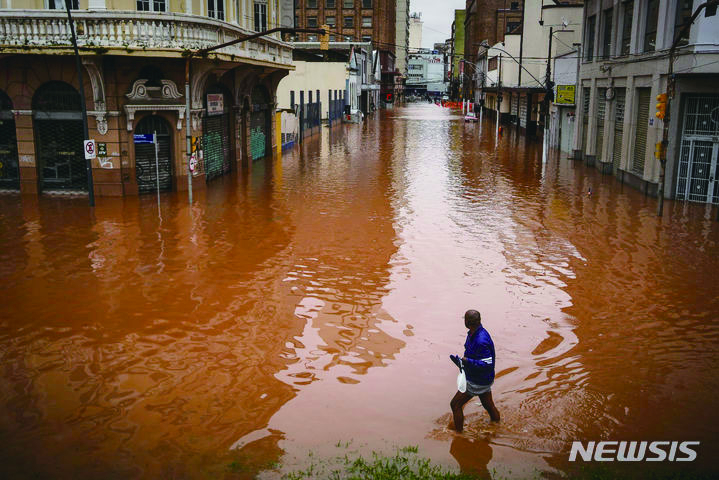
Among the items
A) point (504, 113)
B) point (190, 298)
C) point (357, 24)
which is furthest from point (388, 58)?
point (190, 298)

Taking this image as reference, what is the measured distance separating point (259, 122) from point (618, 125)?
18.9 meters

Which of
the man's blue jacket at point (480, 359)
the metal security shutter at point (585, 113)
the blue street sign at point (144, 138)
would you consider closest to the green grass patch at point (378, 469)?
the man's blue jacket at point (480, 359)

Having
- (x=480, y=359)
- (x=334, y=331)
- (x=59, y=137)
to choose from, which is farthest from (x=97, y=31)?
(x=480, y=359)

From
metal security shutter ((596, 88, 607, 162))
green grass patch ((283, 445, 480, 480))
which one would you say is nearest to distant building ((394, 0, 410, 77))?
metal security shutter ((596, 88, 607, 162))

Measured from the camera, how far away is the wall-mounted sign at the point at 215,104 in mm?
26922

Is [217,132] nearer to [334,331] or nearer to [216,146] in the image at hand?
[216,146]

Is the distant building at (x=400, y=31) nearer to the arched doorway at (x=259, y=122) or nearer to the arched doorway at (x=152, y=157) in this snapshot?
the arched doorway at (x=259, y=122)

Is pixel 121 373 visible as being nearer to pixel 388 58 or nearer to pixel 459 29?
pixel 388 58

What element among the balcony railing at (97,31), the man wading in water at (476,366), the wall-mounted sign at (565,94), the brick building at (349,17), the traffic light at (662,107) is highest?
the brick building at (349,17)

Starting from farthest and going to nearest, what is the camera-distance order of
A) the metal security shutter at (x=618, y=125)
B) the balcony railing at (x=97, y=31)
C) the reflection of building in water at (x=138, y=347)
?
the metal security shutter at (x=618, y=125)
the balcony railing at (x=97, y=31)
the reflection of building in water at (x=138, y=347)

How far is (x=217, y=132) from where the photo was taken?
28969mm

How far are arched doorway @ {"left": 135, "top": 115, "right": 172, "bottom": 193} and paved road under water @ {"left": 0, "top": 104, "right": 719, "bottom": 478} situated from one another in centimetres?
230

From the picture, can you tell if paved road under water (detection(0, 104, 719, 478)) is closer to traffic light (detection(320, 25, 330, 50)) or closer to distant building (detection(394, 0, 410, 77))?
traffic light (detection(320, 25, 330, 50))

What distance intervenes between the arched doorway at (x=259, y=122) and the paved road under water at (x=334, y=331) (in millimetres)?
13600
